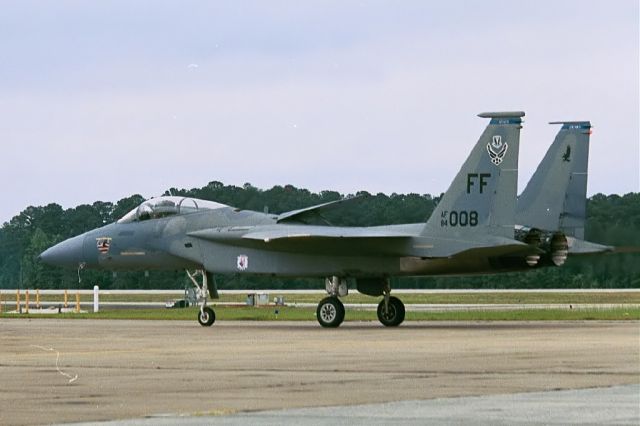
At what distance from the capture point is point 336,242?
34.0 meters

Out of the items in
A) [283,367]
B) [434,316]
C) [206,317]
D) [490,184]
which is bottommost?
[283,367]

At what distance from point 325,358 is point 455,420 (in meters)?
9.23

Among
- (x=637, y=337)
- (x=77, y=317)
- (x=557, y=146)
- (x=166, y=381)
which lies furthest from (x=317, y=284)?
(x=166, y=381)

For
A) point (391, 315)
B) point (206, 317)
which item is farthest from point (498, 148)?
point (206, 317)

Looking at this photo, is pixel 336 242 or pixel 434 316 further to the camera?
pixel 434 316

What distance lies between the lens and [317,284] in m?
90.3

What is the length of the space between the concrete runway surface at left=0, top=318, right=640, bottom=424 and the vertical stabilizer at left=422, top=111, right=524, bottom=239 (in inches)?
98.4

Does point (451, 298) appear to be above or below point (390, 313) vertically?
above

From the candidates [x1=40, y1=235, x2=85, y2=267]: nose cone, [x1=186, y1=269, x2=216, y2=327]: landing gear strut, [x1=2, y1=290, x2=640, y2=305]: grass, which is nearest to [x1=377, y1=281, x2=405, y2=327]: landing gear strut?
[x1=186, y1=269, x2=216, y2=327]: landing gear strut

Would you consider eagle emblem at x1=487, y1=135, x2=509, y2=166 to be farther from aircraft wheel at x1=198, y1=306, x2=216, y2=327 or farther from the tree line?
aircraft wheel at x1=198, y1=306, x2=216, y2=327

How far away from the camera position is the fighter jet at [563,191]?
3597cm

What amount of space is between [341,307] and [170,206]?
17.5 ft

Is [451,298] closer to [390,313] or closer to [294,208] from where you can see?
[294,208]

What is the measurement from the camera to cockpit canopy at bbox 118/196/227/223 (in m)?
36.3
